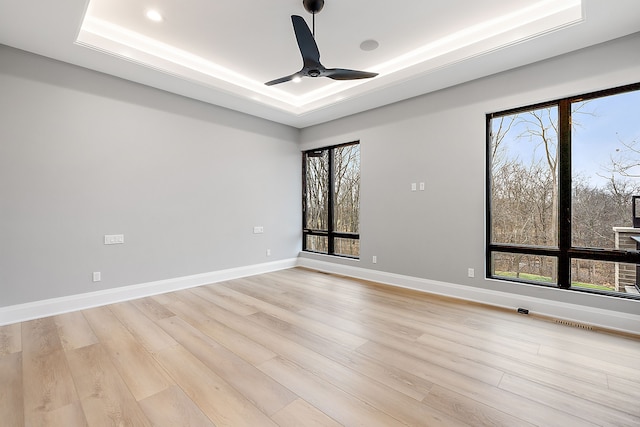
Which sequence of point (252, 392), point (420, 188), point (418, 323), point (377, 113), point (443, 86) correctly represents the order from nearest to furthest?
point (252, 392), point (418, 323), point (443, 86), point (420, 188), point (377, 113)

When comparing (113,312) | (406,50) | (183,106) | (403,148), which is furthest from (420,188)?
(113,312)

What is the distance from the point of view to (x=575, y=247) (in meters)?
3.20

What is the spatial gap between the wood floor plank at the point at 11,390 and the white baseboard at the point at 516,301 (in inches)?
162

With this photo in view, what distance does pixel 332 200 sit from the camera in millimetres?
5781

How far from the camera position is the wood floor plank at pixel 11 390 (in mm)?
1678

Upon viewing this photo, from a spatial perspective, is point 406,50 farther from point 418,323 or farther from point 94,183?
point 94,183

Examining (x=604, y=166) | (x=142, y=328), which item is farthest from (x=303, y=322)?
(x=604, y=166)

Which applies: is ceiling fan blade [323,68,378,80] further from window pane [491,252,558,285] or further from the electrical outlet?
the electrical outlet

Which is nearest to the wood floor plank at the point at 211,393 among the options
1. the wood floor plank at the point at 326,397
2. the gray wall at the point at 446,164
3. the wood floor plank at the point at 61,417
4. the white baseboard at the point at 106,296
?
the wood floor plank at the point at 326,397

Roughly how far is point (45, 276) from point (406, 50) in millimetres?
5074

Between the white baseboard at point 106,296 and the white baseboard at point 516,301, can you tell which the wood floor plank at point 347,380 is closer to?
the white baseboard at point 106,296

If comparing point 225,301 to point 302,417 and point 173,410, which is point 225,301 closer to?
point 173,410

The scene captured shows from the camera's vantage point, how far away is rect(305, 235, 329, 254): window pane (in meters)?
5.89

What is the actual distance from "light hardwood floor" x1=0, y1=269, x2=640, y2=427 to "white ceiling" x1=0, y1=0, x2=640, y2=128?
2.90 m
